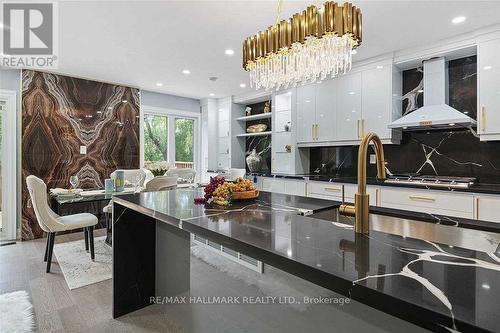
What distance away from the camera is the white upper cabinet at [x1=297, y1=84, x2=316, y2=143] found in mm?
Result: 4254

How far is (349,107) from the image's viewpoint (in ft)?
12.5

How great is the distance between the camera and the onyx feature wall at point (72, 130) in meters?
4.10

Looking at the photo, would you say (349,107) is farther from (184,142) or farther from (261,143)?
(184,142)

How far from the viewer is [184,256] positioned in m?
2.29

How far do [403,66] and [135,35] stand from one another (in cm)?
323

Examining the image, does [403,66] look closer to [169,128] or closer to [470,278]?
[470,278]

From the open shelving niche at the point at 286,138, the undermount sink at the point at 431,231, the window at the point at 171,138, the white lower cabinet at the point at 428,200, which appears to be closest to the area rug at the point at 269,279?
the undermount sink at the point at 431,231

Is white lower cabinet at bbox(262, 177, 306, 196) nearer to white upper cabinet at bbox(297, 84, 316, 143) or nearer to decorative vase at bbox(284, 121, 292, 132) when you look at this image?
white upper cabinet at bbox(297, 84, 316, 143)

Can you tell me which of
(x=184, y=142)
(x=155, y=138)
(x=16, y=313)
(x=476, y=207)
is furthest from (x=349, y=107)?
(x=16, y=313)

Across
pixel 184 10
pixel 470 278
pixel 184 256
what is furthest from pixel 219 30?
pixel 470 278

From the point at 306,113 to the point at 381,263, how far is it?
3.76m

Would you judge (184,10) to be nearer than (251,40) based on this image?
No

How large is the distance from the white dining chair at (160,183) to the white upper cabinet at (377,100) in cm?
260

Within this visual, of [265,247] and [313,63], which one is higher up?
[313,63]
